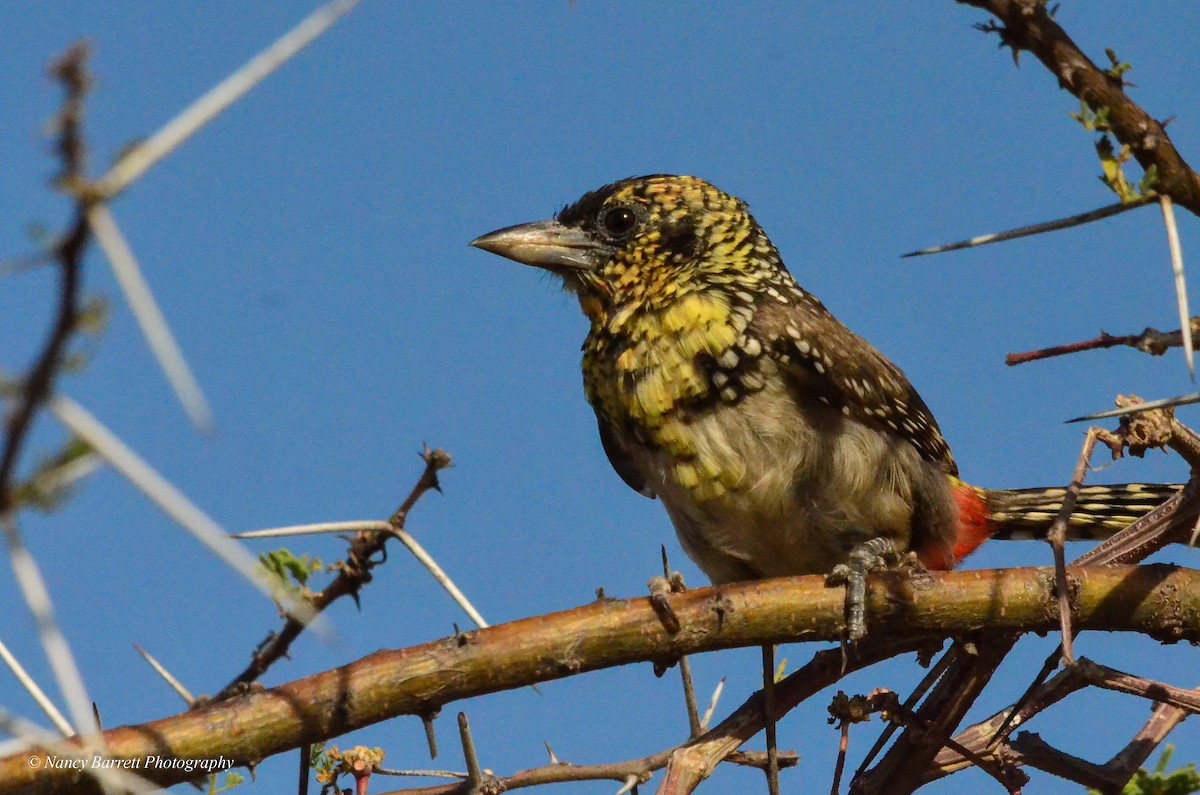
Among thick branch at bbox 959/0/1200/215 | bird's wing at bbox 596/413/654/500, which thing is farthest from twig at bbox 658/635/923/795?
bird's wing at bbox 596/413/654/500

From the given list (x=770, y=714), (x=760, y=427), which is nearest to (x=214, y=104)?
(x=770, y=714)

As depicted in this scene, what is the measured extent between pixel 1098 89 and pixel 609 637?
1.35 metres

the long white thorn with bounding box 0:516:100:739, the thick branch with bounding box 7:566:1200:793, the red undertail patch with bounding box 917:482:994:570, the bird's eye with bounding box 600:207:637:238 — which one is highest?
the bird's eye with bounding box 600:207:637:238

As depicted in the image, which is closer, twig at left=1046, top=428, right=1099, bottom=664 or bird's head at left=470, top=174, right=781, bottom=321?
twig at left=1046, top=428, right=1099, bottom=664

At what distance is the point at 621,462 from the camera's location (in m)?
4.98

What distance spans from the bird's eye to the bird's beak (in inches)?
3.0

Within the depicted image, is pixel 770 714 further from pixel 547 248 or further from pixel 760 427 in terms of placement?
pixel 547 248

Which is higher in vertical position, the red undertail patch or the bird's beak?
the bird's beak

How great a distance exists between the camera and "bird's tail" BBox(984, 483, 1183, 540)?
4.49 metres

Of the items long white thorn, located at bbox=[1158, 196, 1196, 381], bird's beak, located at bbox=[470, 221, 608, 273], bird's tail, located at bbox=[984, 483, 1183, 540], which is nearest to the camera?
long white thorn, located at bbox=[1158, 196, 1196, 381]

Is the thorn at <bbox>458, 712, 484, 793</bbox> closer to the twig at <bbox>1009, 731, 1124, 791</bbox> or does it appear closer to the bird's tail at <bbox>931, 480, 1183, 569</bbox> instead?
the twig at <bbox>1009, 731, 1124, 791</bbox>

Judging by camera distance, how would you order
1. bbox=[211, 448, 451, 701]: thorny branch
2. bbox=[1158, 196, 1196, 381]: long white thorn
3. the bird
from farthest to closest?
the bird < bbox=[211, 448, 451, 701]: thorny branch < bbox=[1158, 196, 1196, 381]: long white thorn

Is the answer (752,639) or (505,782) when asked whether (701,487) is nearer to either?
(752,639)

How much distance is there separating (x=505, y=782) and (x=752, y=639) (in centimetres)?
60
